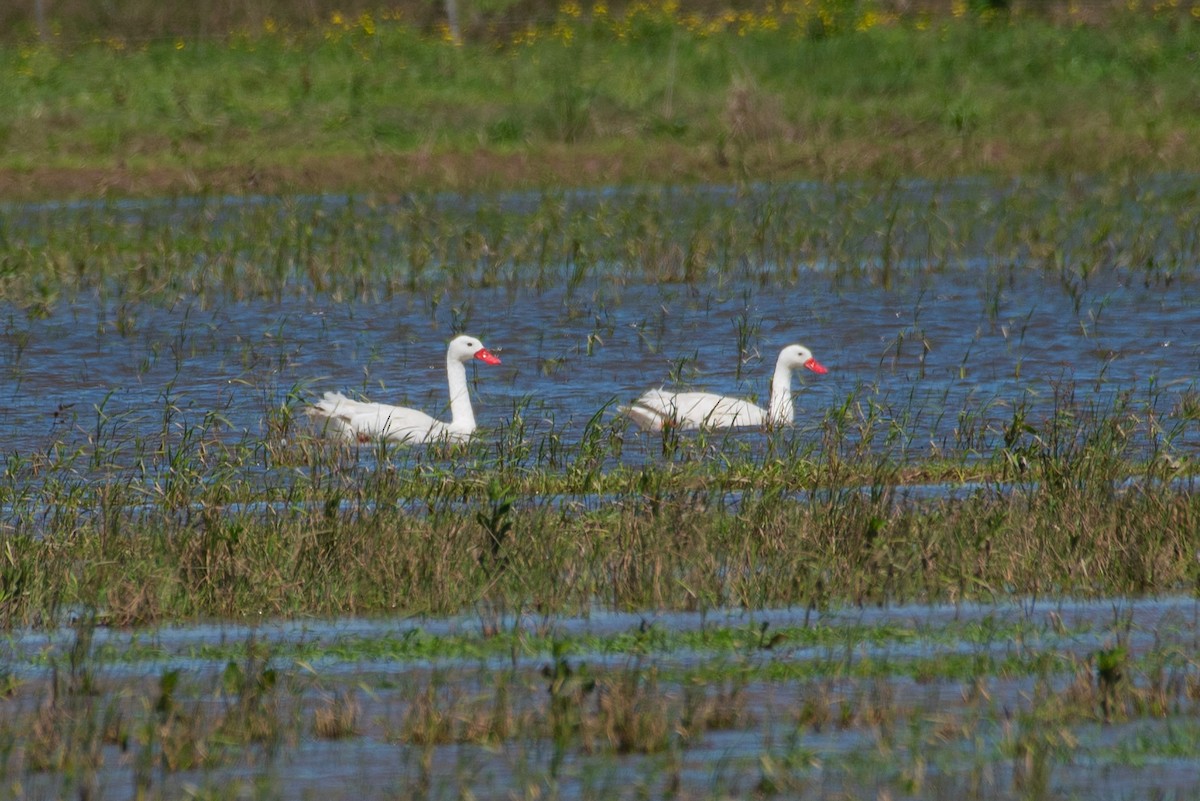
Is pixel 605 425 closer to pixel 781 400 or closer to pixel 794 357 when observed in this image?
pixel 781 400

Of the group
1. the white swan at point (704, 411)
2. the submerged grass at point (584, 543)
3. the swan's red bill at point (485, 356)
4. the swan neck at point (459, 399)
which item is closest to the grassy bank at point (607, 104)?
the swan's red bill at point (485, 356)

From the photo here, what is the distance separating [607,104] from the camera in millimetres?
27047

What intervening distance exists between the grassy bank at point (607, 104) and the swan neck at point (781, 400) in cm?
1127

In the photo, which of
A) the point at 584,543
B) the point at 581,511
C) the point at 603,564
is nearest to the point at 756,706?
the point at 603,564

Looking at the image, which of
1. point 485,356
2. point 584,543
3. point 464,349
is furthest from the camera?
point 485,356

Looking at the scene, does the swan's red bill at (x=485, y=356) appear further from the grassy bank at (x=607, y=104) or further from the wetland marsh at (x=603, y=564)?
the grassy bank at (x=607, y=104)

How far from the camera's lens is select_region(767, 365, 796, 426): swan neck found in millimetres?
11864

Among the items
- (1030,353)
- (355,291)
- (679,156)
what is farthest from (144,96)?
(1030,353)

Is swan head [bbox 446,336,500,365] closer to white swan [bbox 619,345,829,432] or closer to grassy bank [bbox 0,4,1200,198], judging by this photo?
white swan [bbox 619,345,829,432]

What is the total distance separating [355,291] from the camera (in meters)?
17.3

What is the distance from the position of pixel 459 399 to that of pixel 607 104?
15504 millimetres

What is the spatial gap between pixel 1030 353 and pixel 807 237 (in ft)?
17.7

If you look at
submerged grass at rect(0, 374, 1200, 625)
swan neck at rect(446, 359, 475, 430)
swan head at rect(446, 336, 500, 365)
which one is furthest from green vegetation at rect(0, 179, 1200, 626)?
swan head at rect(446, 336, 500, 365)

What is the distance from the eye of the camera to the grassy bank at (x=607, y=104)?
80.3 feet
